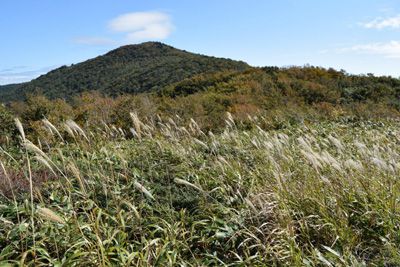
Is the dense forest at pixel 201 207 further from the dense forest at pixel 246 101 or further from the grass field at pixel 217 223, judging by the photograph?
the dense forest at pixel 246 101

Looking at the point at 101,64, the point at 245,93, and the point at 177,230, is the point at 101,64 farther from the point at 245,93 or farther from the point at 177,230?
the point at 177,230

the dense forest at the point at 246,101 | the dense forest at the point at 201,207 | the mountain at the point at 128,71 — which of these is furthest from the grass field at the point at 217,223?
the mountain at the point at 128,71

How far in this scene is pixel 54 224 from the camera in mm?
3369

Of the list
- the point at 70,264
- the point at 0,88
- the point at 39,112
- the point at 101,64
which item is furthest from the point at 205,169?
the point at 0,88

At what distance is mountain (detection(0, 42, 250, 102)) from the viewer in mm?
46138

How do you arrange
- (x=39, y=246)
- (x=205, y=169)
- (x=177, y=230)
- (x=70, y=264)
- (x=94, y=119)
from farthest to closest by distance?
1. (x=94, y=119)
2. (x=205, y=169)
3. (x=177, y=230)
4. (x=39, y=246)
5. (x=70, y=264)

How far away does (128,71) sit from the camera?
63250 mm

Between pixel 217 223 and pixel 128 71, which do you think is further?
pixel 128 71

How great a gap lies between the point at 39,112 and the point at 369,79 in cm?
1988

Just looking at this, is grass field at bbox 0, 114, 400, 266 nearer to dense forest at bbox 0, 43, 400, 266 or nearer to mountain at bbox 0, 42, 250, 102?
dense forest at bbox 0, 43, 400, 266

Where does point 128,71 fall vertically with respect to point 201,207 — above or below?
above

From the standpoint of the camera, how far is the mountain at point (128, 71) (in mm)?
46138

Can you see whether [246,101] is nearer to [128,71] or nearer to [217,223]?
[217,223]

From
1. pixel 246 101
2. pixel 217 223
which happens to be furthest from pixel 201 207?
pixel 246 101
